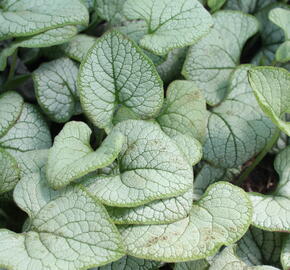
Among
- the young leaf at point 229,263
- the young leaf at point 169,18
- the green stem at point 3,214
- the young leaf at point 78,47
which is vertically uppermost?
the young leaf at point 169,18

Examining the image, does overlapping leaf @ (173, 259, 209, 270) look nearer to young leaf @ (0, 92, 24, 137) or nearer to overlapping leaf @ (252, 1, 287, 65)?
young leaf @ (0, 92, 24, 137)


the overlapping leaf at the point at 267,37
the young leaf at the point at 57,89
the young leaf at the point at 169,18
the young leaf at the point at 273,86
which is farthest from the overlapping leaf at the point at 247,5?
the young leaf at the point at 57,89

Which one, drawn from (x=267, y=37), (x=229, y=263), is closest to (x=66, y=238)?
(x=229, y=263)

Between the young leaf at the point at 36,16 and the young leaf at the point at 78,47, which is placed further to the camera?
the young leaf at the point at 78,47

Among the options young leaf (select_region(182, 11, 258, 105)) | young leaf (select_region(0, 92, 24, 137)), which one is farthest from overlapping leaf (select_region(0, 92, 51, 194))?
young leaf (select_region(182, 11, 258, 105))

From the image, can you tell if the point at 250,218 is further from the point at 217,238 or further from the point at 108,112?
the point at 108,112

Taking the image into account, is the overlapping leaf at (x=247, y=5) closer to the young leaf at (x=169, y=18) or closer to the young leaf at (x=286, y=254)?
the young leaf at (x=169, y=18)
